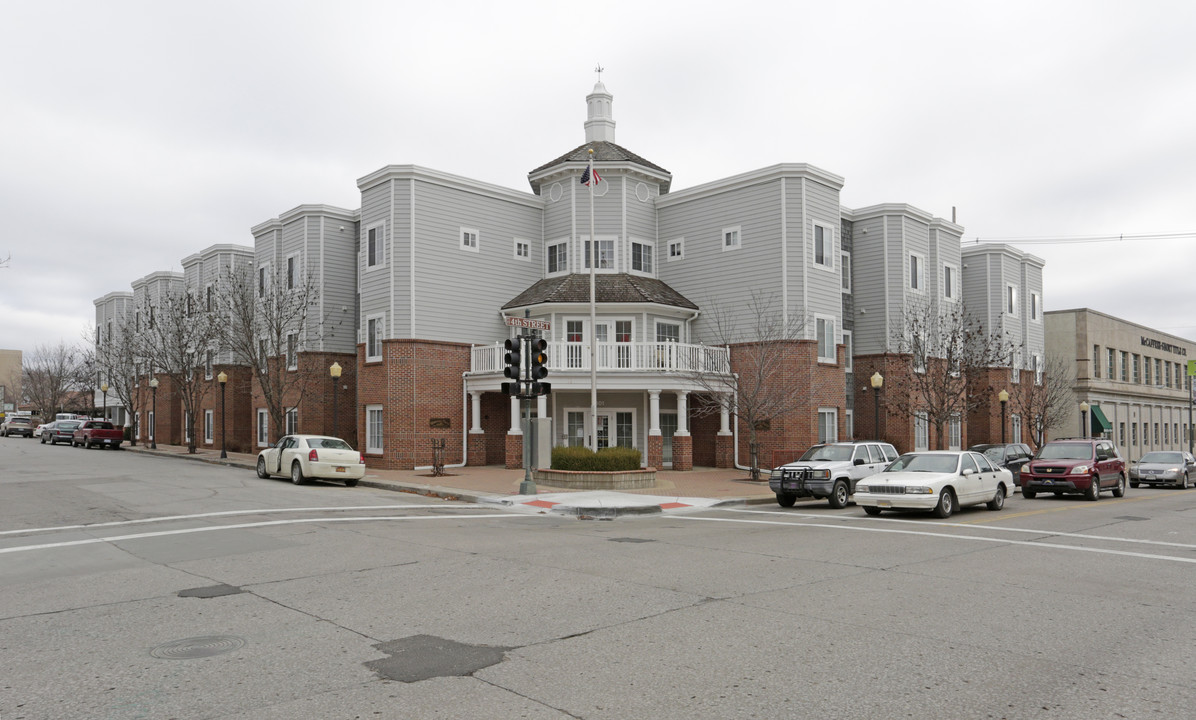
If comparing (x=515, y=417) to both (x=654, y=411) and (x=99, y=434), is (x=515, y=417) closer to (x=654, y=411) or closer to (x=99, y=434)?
(x=654, y=411)

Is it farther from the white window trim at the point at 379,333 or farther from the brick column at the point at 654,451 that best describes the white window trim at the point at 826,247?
the white window trim at the point at 379,333

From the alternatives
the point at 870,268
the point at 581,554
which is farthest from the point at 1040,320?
the point at 581,554

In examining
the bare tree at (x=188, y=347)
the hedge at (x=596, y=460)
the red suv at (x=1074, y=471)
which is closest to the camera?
the red suv at (x=1074, y=471)

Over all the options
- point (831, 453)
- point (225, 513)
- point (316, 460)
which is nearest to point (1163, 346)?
point (831, 453)

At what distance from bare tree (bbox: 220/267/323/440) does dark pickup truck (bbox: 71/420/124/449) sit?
1543 cm

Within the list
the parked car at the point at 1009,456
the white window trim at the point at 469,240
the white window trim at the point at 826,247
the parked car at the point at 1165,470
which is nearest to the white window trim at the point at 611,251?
the white window trim at the point at 469,240

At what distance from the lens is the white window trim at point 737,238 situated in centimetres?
3171

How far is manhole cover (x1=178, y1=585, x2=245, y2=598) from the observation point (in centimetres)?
873

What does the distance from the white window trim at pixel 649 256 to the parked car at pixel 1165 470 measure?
18.8m

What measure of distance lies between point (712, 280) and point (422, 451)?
503 inches

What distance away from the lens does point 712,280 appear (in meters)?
32.6

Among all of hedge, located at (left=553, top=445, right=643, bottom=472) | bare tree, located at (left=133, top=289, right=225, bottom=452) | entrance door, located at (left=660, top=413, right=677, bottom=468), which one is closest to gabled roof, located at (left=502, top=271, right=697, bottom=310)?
entrance door, located at (left=660, top=413, right=677, bottom=468)

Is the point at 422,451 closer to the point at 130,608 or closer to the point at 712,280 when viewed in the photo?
the point at 712,280

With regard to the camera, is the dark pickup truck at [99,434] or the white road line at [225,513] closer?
the white road line at [225,513]
